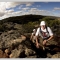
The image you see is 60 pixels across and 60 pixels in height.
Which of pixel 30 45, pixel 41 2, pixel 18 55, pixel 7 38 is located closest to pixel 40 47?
pixel 30 45

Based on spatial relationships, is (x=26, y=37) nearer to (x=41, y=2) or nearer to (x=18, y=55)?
(x=18, y=55)

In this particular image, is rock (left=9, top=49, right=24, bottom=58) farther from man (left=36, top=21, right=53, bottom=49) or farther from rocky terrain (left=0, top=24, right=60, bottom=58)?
man (left=36, top=21, right=53, bottom=49)

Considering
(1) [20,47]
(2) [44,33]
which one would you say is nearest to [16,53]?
(1) [20,47]

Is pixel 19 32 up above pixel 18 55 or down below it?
above

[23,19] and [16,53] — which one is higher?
[23,19]

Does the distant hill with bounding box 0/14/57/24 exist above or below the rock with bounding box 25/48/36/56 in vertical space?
above

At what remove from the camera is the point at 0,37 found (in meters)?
1.43

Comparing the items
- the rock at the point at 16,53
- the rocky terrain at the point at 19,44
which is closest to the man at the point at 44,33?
the rocky terrain at the point at 19,44

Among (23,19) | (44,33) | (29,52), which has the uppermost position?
(23,19)

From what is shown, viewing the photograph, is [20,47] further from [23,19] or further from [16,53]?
[23,19]

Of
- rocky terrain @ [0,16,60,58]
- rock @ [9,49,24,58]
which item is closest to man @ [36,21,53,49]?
rocky terrain @ [0,16,60,58]

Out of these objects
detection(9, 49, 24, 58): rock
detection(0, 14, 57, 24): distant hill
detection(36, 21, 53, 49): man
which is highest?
detection(0, 14, 57, 24): distant hill

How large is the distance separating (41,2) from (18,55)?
545 mm

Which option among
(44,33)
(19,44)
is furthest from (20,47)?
(44,33)
